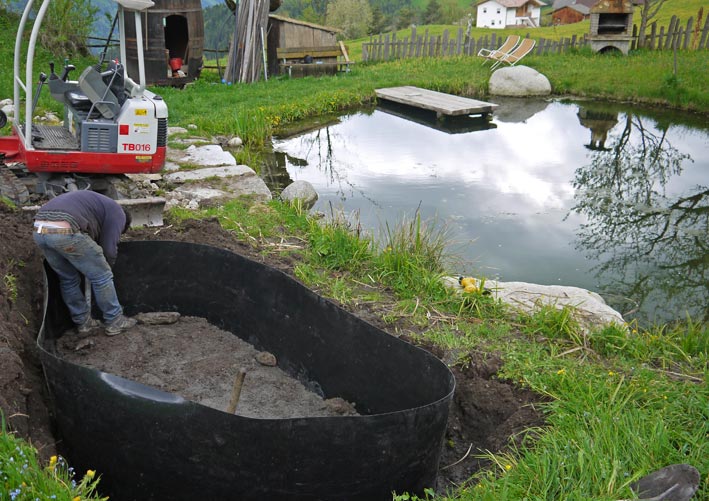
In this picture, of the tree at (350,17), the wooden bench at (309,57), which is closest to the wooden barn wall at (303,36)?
the wooden bench at (309,57)

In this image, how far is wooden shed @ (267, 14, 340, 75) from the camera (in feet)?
55.6

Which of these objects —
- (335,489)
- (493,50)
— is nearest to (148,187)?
(335,489)

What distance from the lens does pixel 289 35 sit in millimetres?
17156

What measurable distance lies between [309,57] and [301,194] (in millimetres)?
9843

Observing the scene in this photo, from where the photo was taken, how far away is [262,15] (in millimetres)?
15891

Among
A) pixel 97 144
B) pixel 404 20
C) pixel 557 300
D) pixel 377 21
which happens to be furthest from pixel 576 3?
pixel 97 144

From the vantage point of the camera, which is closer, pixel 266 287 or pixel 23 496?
pixel 23 496

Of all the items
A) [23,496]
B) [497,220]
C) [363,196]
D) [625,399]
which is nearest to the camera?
[23,496]

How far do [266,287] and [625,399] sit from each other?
2.69 m

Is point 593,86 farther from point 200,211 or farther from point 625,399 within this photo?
point 625,399

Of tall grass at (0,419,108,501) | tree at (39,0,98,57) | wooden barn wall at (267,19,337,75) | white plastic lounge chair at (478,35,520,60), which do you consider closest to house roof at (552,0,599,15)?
white plastic lounge chair at (478,35,520,60)

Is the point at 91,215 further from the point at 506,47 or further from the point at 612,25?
the point at 612,25

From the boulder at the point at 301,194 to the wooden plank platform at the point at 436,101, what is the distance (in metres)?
6.12

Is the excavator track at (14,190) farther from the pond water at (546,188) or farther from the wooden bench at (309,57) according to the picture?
the wooden bench at (309,57)
